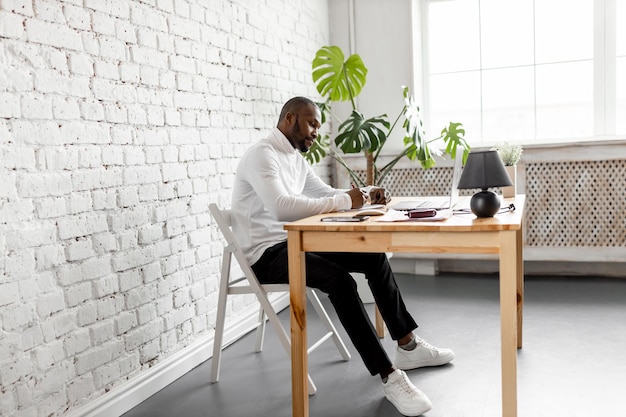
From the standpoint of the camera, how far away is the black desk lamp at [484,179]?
2133 mm

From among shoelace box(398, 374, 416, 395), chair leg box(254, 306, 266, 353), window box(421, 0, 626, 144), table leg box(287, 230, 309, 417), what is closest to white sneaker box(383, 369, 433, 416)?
shoelace box(398, 374, 416, 395)

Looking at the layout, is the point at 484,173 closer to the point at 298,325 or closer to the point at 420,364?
the point at 298,325

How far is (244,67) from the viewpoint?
3.57 metres

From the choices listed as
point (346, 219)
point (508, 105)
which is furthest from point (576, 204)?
point (346, 219)

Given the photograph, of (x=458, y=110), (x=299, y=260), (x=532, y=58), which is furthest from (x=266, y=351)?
(x=532, y=58)

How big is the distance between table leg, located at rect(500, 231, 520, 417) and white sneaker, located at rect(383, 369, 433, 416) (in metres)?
0.37

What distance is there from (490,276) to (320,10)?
94.3 inches

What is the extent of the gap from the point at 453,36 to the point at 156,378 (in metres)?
3.53

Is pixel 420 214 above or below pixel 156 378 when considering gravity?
above

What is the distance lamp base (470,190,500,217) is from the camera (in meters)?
2.15

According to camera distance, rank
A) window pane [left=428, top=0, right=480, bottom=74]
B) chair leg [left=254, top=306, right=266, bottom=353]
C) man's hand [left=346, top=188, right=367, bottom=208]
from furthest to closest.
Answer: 1. window pane [left=428, top=0, right=480, bottom=74]
2. chair leg [left=254, top=306, right=266, bottom=353]
3. man's hand [left=346, top=188, right=367, bottom=208]

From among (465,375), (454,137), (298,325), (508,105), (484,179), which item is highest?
(508,105)

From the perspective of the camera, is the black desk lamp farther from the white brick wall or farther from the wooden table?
the white brick wall

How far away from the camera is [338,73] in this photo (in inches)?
161
